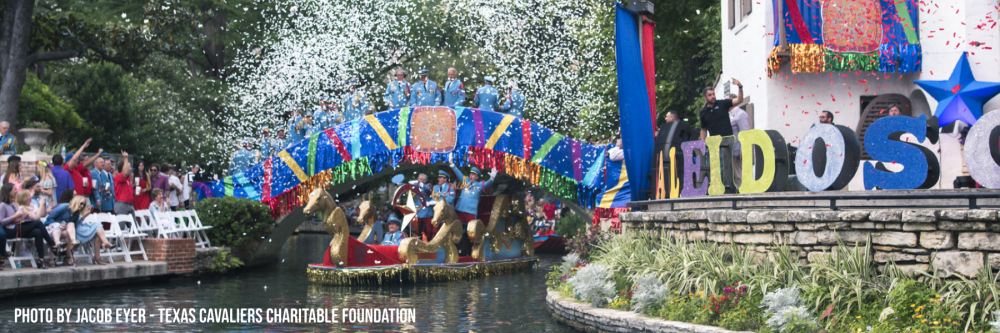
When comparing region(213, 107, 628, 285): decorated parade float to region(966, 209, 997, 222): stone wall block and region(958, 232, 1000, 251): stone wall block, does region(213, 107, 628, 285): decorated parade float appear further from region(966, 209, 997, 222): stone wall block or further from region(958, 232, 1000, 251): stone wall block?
region(966, 209, 997, 222): stone wall block

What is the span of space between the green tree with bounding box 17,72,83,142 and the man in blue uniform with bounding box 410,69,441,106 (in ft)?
39.5

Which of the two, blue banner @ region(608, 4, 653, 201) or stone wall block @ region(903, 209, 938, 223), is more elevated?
blue banner @ region(608, 4, 653, 201)

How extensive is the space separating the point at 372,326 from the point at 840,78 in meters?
8.97

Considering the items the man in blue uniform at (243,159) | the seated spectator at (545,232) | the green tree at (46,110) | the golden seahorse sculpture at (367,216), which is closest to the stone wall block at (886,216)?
the golden seahorse sculpture at (367,216)

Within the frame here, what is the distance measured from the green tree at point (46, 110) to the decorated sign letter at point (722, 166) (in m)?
21.3

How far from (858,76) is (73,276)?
41.2ft

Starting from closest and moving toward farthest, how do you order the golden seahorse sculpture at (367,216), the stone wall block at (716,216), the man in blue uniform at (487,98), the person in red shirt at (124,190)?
the stone wall block at (716,216) → the person in red shirt at (124,190) → the golden seahorse sculpture at (367,216) → the man in blue uniform at (487,98)

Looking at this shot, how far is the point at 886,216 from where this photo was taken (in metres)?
8.35

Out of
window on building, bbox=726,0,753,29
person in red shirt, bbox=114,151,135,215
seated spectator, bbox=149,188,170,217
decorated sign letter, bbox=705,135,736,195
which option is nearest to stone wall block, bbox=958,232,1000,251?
decorated sign letter, bbox=705,135,736,195

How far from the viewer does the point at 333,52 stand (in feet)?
112

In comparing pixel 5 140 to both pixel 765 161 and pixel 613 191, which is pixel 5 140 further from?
pixel 765 161

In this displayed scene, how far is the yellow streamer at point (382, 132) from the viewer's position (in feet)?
65.0

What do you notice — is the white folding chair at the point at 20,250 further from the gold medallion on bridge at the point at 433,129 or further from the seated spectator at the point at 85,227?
the gold medallion on bridge at the point at 433,129

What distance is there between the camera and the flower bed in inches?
303
